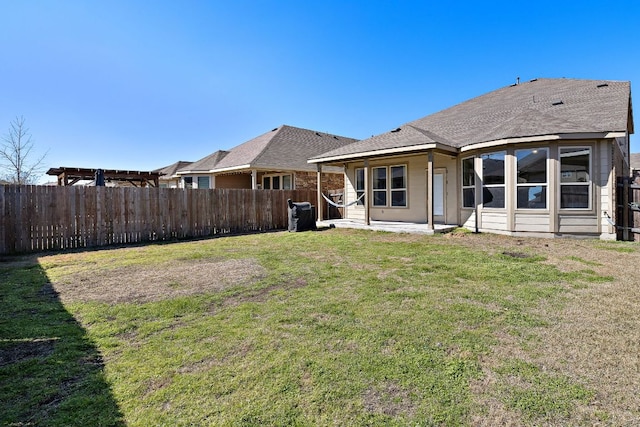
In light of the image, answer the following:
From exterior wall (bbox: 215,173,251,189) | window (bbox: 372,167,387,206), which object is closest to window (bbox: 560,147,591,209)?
window (bbox: 372,167,387,206)

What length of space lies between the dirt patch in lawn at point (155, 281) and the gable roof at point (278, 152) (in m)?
9.98

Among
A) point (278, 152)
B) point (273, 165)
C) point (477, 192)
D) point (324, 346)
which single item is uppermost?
point (278, 152)

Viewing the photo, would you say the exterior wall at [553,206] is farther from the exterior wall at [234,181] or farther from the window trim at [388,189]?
the exterior wall at [234,181]

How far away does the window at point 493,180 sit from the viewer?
30.0ft

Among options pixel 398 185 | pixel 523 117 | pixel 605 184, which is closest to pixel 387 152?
pixel 398 185

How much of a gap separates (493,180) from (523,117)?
2.27m

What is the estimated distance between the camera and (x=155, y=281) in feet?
16.5

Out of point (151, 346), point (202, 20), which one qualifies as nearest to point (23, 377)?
point (151, 346)

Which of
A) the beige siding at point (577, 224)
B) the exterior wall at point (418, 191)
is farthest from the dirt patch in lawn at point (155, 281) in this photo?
the beige siding at point (577, 224)

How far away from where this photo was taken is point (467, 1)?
12398 millimetres

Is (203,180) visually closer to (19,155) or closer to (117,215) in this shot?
(19,155)

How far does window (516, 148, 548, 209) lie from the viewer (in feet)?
27.9

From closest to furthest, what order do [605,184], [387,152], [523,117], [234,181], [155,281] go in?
[155,281] → [605,184] → [523,117] → [387,152] → [234,181]

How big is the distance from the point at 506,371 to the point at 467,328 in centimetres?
77
